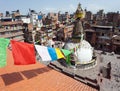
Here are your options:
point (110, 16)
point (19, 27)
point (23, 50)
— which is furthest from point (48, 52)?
point (110, 16)

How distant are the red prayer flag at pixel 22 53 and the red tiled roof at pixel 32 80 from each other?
1.45 metres

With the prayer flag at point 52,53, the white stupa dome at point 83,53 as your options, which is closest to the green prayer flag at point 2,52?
the prayer flag at point 52,53

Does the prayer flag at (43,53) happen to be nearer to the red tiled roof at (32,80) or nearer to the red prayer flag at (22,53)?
the red prayer flag at (22,53)

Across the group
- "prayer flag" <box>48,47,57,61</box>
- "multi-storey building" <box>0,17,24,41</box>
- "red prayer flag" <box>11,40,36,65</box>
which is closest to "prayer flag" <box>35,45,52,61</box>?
"prayer flag" <box>48,47,57,61</box>

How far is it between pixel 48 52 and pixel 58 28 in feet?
154

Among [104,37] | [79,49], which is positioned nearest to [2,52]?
[79,49]

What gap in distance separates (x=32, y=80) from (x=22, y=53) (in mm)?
2257

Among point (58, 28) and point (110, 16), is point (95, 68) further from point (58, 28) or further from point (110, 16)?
point (110, 16)

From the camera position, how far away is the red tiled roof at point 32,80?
9.37 meters

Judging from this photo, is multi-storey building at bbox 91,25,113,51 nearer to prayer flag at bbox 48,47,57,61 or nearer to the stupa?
the stupa

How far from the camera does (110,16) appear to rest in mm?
67688

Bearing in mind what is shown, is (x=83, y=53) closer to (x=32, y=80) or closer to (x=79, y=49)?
(x=79, y=49)

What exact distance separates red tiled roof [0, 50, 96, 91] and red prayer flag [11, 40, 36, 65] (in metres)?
1.45

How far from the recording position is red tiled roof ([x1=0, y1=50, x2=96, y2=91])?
30.7 feet
